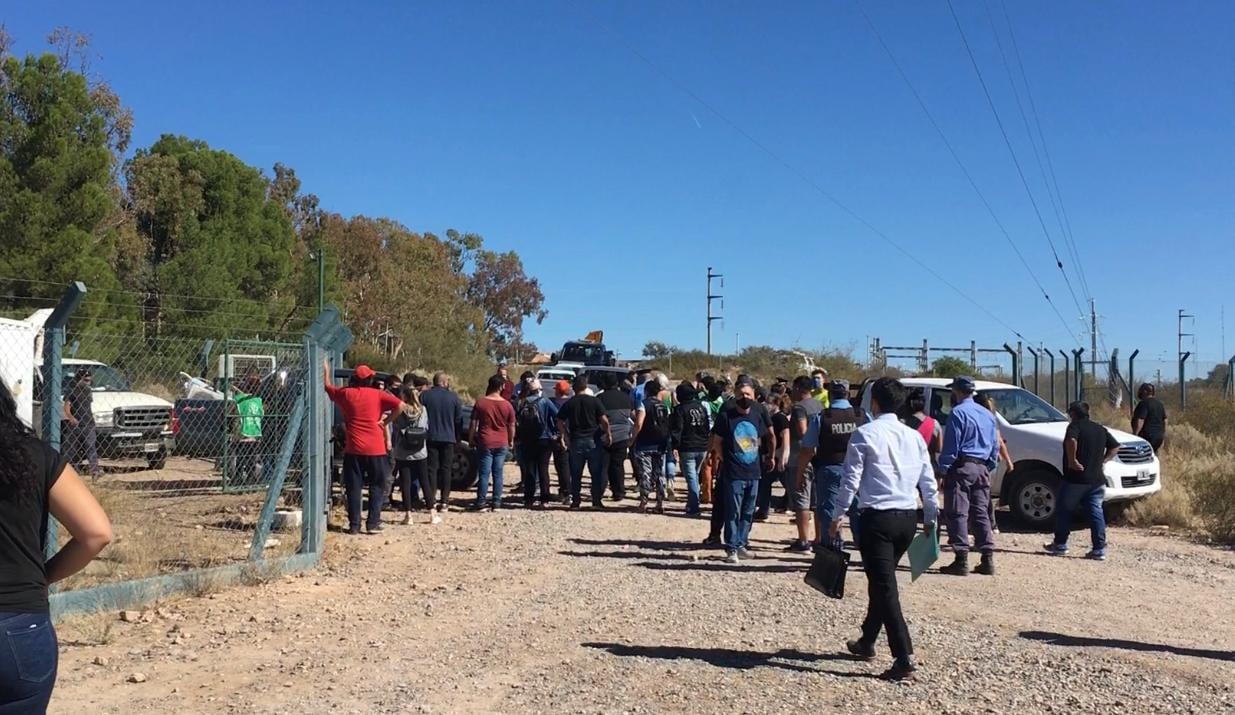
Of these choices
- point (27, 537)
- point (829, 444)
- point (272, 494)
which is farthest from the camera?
point (829, 444)

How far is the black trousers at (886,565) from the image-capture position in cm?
595

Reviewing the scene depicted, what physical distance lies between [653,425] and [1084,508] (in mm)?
4996

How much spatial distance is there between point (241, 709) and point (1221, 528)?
35.9ft

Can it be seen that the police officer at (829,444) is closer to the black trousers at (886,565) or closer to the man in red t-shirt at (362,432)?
the black trousers at (886,565)

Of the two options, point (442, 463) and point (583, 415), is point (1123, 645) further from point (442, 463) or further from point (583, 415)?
point (442, 463)

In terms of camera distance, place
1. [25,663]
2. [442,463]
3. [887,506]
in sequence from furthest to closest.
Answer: [442,463], [887,506], [25,663]

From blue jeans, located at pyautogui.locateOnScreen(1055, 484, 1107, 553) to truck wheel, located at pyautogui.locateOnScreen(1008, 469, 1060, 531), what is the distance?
5.09 feet

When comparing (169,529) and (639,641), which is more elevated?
(169,529)

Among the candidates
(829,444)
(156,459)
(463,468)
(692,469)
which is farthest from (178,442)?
(829,444)

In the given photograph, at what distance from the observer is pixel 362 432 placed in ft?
34.3

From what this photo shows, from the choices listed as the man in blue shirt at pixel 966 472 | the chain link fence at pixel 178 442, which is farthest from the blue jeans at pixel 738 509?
the chain link fence at pixel 178 442

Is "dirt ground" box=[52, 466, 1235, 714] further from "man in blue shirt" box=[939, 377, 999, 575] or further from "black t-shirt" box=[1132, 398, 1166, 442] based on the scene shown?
"black t-shirt" box=[1132, 398, 1166, 442]

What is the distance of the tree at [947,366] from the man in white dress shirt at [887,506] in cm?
3157

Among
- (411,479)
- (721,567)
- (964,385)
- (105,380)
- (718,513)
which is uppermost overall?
(105,380)
